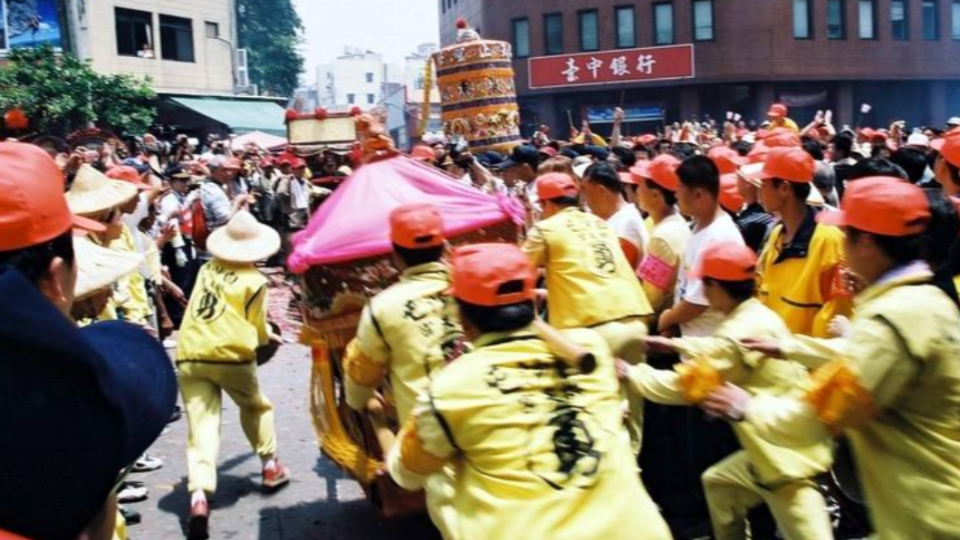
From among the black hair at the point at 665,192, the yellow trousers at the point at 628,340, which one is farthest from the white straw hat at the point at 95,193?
the black hair at the point at 665,192

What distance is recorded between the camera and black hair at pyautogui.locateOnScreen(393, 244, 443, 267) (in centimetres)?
407

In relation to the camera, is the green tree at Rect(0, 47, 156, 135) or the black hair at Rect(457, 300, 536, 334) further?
the green tree at Rect(0, 47, 156, 135)

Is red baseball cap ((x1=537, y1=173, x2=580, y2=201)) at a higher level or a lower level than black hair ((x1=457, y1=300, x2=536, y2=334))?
higher

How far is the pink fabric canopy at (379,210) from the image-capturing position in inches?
191

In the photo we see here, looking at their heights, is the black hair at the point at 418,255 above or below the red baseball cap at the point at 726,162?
below

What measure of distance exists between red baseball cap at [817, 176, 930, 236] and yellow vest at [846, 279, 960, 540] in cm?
17

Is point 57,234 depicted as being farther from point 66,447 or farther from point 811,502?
point 811,502

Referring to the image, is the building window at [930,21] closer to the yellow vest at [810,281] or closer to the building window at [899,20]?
the building window at [899,20]

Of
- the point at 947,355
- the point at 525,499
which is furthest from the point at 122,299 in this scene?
the point at 947,355

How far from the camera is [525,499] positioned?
270 cm

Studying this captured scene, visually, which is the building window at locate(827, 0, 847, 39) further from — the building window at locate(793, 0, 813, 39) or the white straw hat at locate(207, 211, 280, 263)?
the white straw hat at locate(207, 211, 280, 263)

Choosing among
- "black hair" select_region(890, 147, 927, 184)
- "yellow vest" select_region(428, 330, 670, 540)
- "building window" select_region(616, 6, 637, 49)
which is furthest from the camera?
"building window" select_region(616, 6, 637, 49)

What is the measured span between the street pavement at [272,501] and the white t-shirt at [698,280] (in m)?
1.78

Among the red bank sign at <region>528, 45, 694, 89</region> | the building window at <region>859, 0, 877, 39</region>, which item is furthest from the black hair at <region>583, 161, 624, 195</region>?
the building window at <region>859, 0, 877, 39</region>
